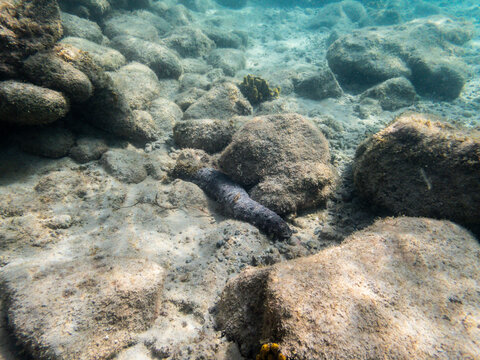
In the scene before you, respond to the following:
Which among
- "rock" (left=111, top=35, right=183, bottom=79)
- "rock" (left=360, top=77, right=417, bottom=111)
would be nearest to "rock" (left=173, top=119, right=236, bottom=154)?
"rock" (left=111, top=35, right=183, bottom=79)

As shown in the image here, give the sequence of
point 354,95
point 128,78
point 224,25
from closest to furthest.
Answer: point 128,78, point 354,95, point 224,25

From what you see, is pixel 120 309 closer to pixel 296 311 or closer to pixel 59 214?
pixel 296 311

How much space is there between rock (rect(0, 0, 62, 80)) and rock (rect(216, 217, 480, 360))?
480 centimetres

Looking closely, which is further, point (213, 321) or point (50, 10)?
point (50, 10)

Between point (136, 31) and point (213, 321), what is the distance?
459 inches

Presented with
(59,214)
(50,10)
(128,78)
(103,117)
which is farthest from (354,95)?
(59,214)

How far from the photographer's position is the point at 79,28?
8.43 m

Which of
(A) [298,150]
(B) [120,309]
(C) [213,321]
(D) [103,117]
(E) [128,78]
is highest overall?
(E) [128,78]

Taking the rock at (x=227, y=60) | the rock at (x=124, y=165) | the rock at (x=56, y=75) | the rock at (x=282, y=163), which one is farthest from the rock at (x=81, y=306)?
the rock at (x=227, y=60)

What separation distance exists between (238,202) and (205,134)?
228 cm

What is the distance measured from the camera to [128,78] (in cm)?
714

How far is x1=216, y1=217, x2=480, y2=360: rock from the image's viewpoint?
173cm

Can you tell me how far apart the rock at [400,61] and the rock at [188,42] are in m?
6.41

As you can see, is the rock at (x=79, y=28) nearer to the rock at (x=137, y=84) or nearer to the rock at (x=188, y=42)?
the rock at (x=137, y=84)
